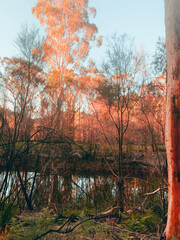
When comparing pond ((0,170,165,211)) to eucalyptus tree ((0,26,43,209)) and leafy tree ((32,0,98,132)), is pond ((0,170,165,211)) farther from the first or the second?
leafy tree ((32,0,98,132))

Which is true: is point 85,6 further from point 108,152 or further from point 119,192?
point 119,192

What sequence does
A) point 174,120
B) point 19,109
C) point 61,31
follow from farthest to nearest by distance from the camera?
point 61,31 < point 19,109 < point 174,120

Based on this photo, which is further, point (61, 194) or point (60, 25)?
point (60, 25)

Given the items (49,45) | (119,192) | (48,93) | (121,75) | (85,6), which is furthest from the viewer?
(85,6)

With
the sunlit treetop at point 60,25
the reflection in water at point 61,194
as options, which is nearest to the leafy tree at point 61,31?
the sunlit treetop at point 60,25

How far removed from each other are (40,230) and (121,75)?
3851 millimetres

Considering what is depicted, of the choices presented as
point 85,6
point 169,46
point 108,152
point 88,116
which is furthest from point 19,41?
point 85,6

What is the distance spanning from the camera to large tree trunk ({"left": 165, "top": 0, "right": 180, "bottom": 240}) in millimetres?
1002

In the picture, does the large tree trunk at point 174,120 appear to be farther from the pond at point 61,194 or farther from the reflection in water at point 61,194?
the reflection in water at point 61,194

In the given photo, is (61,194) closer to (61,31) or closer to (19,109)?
(19,109)

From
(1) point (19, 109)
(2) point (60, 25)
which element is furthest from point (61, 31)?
(1) point (19, 109)

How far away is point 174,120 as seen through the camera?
3.34 ft

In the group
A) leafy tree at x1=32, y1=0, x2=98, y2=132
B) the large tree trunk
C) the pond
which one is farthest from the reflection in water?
leafy tree at x1=32, y1=0, x2=98, y2=132

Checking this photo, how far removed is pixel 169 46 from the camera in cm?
107
